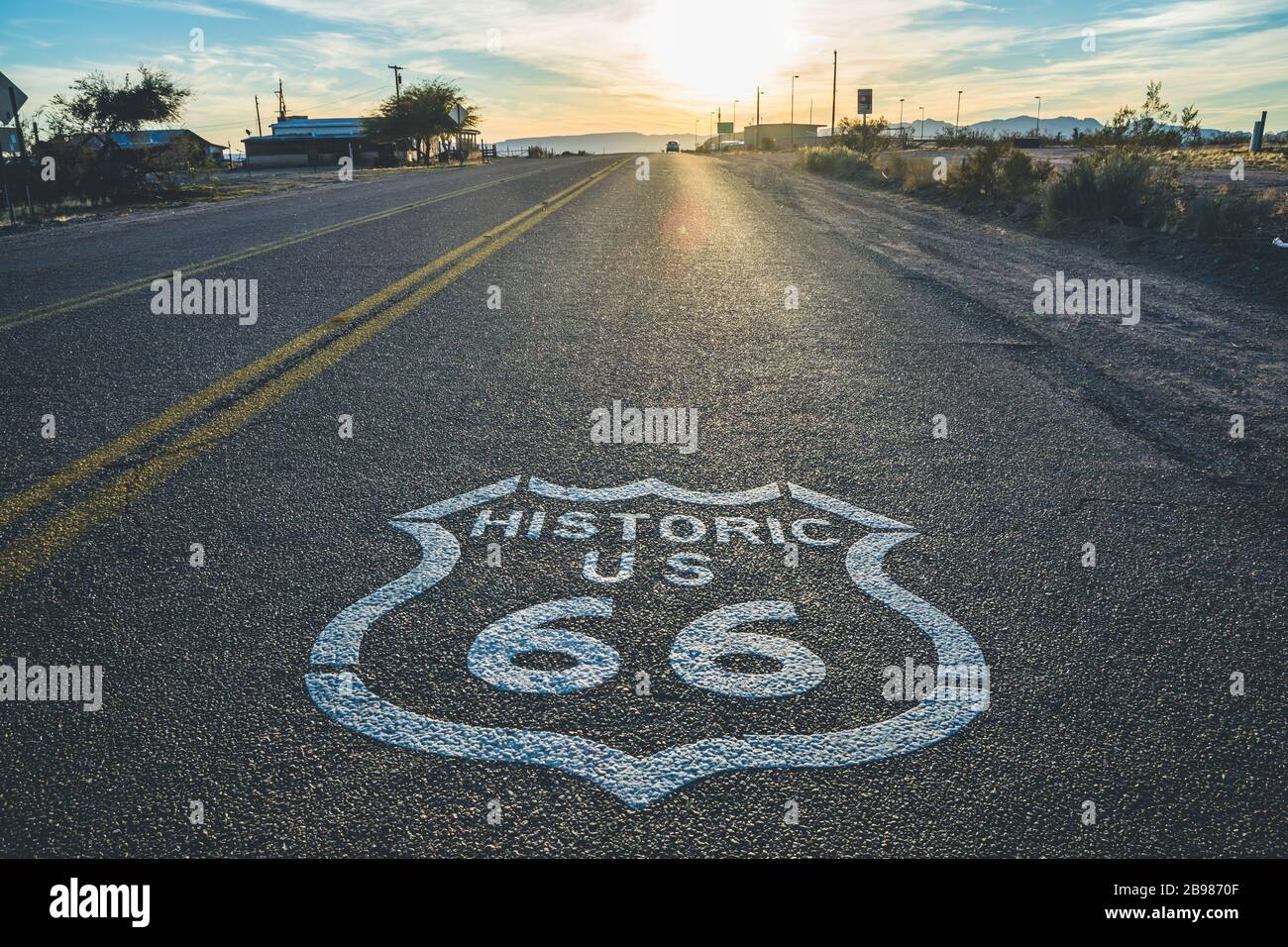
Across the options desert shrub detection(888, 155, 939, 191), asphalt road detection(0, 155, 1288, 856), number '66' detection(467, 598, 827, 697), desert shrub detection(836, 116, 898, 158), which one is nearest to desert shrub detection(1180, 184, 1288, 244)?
asphalt road detection(0, 155, 1288, 856)

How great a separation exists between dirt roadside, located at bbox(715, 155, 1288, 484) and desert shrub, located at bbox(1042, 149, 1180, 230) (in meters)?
0.49

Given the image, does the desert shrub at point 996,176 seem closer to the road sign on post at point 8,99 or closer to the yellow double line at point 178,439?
the yellow double line at point 178,439

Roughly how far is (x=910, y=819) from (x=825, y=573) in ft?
3.80

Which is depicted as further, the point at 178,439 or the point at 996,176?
the point at 996,176

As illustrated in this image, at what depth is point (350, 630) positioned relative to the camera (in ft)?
8.70

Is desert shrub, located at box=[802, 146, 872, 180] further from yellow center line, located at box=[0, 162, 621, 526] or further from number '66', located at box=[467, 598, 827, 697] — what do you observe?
number '66', located at box=[467, 598, 827, 697]

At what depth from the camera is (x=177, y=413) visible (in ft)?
15.3

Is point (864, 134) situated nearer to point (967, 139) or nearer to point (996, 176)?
point (967, 139)

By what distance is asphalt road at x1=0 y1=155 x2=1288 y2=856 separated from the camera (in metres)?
1.96

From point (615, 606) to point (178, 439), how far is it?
2.59 meters

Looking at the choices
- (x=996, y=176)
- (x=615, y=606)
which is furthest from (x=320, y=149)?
(x=615, y=606)

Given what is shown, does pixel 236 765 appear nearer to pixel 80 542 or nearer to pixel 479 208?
pixel 80 542

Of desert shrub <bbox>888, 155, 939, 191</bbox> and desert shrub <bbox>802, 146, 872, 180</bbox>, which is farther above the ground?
desert shrub <bbox>802, 146, 872, 180</bbox>
